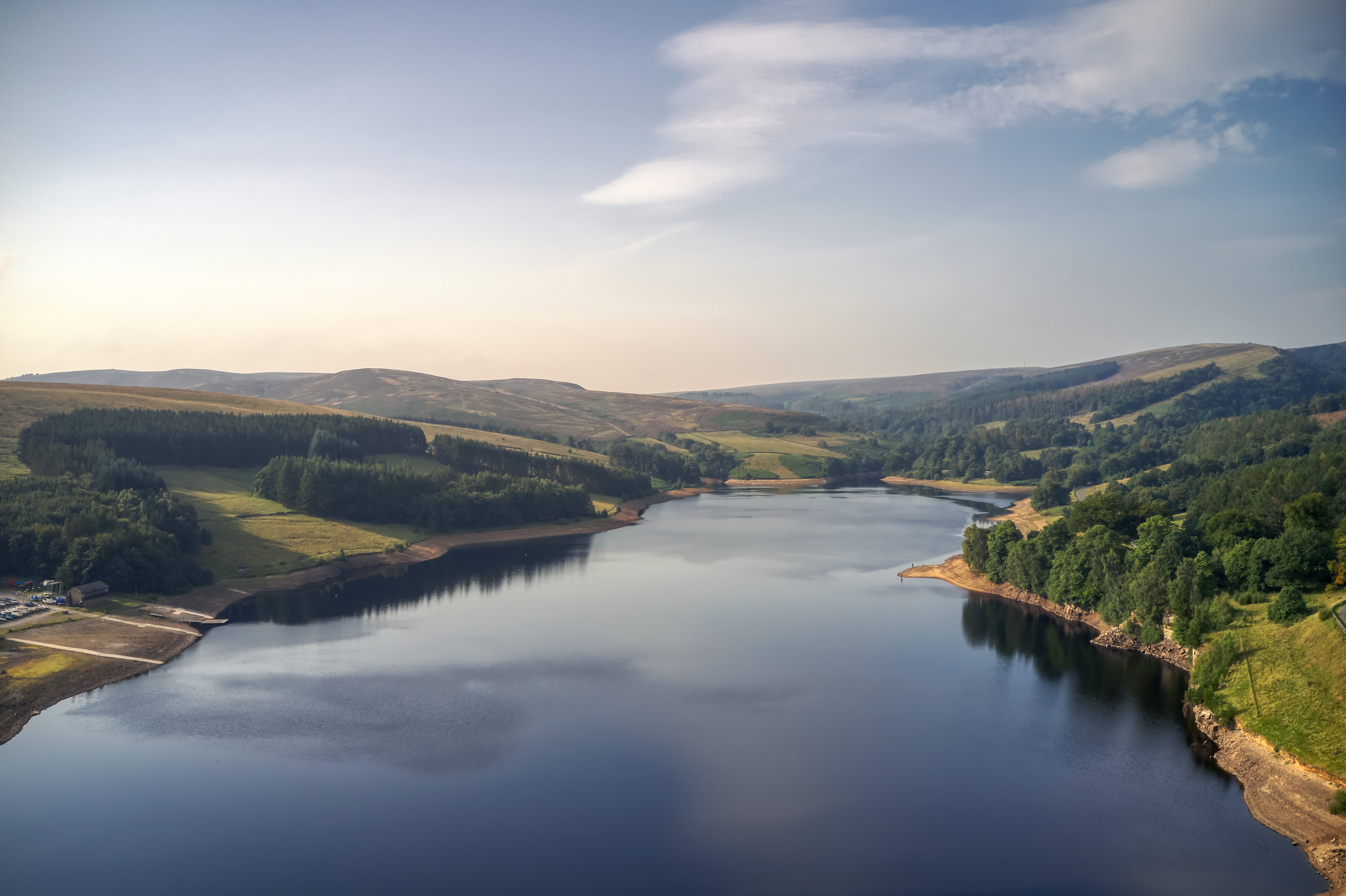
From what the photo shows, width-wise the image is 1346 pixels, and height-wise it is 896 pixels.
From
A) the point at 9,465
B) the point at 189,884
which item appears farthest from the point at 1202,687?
the point at 9,465

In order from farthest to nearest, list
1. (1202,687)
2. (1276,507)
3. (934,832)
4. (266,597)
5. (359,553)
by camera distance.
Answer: (359,553) < (266,597) < (1276,507) < (1202,687) < (934,832)

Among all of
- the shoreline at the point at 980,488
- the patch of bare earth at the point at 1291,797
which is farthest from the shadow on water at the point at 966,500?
the patch of bare earth at the point at 1291,797

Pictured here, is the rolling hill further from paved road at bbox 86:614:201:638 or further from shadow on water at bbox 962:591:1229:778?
shadow on water at bbox 962:591:1229:778

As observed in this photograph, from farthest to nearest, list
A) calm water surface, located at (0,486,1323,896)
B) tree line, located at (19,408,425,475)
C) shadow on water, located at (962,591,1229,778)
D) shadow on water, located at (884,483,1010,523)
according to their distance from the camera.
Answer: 1. shadow on water, located at (884,483,1010,523)
2. tree line, located at (19,408,425,475)
3. shadow on water, located at (962,591,1229,778)
4. calm water surface, located at (0,486,1323,896)

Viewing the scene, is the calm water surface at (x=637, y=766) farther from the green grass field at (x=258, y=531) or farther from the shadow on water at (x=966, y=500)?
the shadow on water at (x=966, y=500)

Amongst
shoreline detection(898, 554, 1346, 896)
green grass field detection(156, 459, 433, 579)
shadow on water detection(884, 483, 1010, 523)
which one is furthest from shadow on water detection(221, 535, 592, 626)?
shadow on water detection(884, 483, 1010, 523)

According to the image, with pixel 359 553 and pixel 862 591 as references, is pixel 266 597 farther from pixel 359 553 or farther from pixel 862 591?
pixel 862 591
